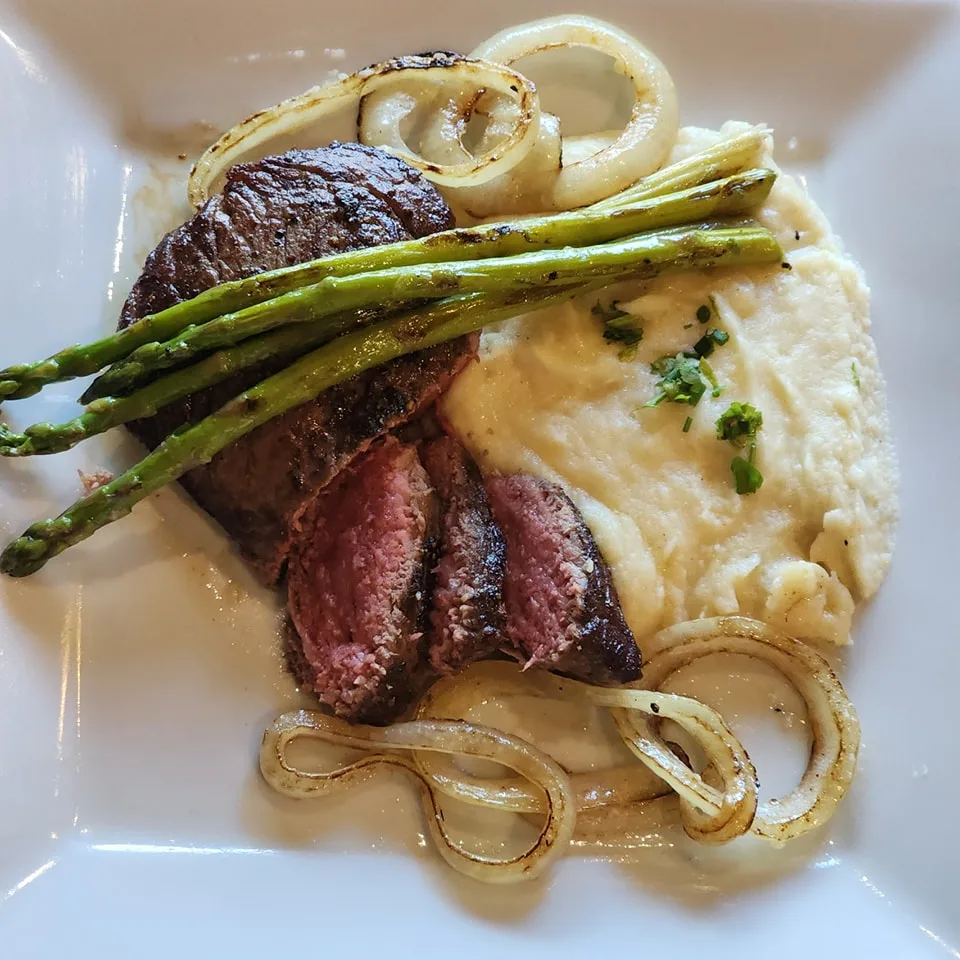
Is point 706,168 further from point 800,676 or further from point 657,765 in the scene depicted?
point 657,765

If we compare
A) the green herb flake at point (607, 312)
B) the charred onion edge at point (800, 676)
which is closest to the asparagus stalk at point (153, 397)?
the green herb flake at point (607, 312)

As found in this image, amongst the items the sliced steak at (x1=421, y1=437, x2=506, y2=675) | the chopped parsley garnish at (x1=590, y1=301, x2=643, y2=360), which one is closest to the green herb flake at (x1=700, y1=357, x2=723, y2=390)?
the chopped parsley garnish at (x1=590, y1=301, x2=643, y2=360)

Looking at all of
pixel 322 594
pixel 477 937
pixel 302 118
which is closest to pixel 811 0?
pixel 302 118

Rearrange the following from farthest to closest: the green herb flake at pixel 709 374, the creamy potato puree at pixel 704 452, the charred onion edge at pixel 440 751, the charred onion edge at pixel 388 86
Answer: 1. the charred onion edge at pixel 388 86
2. the green herb flake at pixel 709 374
3. the creamy potato puree at pixel 704 452
4. the charred onion edge at pixel 440 751

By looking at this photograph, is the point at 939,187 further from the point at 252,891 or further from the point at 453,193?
the point at 252,891

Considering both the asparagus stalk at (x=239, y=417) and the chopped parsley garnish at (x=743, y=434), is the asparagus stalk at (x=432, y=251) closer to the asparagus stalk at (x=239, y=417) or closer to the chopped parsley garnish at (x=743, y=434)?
the asparagus stalk at (x=239, y=417)

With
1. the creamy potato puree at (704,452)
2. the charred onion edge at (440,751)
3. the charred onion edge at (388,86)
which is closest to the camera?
the charred onion edge at (440,751)

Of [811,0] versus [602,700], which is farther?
[811,0]
